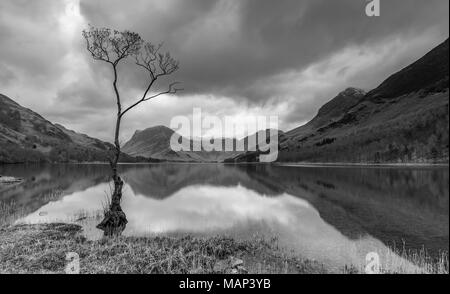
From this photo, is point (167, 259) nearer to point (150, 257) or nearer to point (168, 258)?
point (168, 258)

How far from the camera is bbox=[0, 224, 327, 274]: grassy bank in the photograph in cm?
1398

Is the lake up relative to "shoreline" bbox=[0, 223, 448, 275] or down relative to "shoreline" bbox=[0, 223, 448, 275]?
down

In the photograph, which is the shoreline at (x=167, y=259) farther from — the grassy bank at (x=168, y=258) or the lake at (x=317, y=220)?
the lake at (x=317, y=220)

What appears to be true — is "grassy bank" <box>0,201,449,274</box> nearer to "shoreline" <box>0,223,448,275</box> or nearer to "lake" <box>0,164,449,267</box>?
"shoreline" <box>0,223,448,275</box>

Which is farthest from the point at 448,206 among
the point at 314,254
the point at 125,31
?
the point at 125,31

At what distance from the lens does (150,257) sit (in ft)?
49.8

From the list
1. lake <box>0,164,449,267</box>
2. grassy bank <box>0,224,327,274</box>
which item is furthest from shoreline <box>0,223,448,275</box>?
lake <box>0,164,449,267</box>

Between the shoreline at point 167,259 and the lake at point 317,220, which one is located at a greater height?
the shoreline at point 167,259

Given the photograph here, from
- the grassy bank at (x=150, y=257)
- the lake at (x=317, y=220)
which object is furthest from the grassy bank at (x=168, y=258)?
the lake at (x=317, y=220)

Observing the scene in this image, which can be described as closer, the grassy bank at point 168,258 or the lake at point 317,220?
the grassy bank at point 168,258

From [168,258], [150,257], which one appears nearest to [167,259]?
[168,258]

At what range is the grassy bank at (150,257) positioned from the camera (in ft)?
45.9
